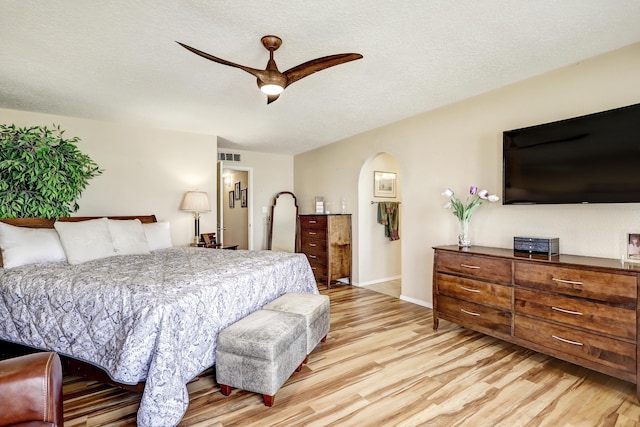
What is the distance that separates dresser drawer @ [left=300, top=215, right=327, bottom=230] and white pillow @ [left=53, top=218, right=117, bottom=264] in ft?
9.24

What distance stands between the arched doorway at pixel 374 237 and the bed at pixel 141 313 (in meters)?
2.56

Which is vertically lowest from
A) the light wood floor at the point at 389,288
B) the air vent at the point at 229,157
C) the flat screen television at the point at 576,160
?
the light wood floor at the point at 389,288

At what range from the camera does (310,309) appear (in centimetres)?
245

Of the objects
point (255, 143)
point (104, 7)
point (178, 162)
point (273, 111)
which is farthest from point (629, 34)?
point (178, 162)

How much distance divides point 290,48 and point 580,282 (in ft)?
8.77

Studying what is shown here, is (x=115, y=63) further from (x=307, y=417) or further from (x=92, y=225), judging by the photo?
(x=307, y=417)

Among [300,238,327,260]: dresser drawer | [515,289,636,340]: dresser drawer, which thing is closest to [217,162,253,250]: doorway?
[300,238,327,260]: dresser drawer

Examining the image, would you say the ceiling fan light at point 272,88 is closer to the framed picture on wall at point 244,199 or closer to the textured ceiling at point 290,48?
the textured ceiling at point 290,48

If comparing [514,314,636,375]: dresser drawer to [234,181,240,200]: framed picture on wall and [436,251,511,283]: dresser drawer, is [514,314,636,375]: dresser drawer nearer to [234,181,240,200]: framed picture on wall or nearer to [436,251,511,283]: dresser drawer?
[436,251,511,283]: dresser drawer

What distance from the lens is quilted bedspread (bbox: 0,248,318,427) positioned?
67.8 inches

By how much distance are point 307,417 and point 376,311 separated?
2077 millimetres

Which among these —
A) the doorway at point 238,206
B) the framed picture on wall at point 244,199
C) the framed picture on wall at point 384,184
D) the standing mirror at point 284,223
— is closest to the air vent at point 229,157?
the doorway at point 238,206

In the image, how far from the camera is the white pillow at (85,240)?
2900 millimetres

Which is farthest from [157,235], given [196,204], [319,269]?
[319,269]
